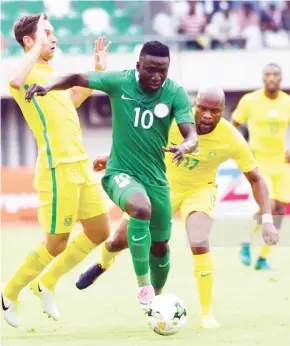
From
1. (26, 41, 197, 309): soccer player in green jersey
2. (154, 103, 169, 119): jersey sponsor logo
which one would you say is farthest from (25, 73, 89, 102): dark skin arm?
(154, 103, 169, 119): jersey sponsor logo

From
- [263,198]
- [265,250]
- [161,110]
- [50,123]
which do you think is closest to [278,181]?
[265,250]

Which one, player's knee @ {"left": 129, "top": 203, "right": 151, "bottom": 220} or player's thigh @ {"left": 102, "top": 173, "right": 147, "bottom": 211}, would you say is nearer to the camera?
player's knee @ {"left": 129, "top": 203, "right": 151, "bottom": 220}

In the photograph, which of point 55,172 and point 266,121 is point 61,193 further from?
point 266,121

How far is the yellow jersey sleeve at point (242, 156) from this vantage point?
866cm

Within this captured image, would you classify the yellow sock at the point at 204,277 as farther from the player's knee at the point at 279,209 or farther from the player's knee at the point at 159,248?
the player's knee at the point at 279,209

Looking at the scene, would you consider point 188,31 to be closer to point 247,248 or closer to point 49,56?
point 247,248

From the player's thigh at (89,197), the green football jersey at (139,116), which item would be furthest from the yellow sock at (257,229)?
the green football jersey at (139,116)

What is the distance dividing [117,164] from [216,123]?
3.96ft

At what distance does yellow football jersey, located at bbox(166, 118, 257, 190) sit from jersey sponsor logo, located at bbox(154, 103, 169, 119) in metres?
1.05

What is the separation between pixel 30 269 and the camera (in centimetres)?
834

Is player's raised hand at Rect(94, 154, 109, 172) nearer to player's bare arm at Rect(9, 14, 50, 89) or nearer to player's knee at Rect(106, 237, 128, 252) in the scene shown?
player's knee at Rect(106, 237, 128, 252)

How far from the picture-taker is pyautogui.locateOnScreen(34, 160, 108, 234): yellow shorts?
820cm

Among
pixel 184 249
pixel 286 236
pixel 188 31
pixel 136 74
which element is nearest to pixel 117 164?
pixel 136 74

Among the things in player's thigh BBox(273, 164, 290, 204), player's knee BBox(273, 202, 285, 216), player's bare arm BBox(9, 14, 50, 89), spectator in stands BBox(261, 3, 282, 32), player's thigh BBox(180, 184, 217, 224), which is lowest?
player's knee BBox(273, 202, 285, 216)
